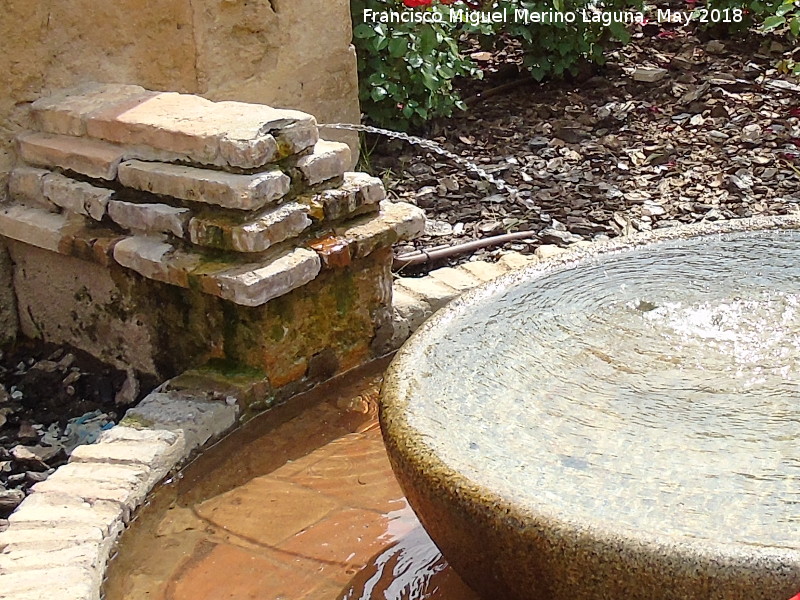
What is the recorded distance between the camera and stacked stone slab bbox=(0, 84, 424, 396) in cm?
238

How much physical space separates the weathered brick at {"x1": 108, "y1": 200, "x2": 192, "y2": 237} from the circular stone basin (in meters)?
0.72

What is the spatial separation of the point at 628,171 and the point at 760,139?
58 cm

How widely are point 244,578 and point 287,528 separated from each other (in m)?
0.17

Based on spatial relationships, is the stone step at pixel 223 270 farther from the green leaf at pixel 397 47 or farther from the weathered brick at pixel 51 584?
the green leaf at pixel 397 47

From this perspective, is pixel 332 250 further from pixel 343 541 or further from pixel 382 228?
pixel 343 541

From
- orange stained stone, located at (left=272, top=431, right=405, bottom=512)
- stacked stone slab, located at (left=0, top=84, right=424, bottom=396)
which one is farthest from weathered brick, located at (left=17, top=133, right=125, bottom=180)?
orange stained stone, located at (left=272, top=431, right=405, bottom=512)

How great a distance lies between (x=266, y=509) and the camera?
2.19 m

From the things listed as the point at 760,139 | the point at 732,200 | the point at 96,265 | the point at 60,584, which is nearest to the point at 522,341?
the point at 60,584

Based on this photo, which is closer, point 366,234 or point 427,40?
point 366,234

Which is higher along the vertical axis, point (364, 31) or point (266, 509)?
point (364, 31)

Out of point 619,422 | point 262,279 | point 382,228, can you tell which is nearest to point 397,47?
point 382,228

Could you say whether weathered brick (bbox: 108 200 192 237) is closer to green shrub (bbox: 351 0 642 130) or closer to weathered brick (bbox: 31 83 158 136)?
weathered brick (bbox: 31 83 158 136)

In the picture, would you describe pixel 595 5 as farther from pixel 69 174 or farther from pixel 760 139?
pixel 69 174

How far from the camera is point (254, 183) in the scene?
7.75ft
